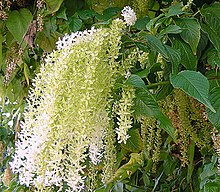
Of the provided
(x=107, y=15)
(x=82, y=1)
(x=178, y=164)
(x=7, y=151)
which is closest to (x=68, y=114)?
(x=107, y=15)

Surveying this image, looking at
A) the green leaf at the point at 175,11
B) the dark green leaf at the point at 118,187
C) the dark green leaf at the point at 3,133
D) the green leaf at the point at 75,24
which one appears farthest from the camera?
the dark green leaf at the point at 3,133

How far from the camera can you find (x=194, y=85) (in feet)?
1.91

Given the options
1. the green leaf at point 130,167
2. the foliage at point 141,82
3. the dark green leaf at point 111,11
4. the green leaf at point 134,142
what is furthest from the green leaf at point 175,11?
the green leaf at point 130,167

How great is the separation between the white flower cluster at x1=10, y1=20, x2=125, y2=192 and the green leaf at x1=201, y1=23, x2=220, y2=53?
196mm

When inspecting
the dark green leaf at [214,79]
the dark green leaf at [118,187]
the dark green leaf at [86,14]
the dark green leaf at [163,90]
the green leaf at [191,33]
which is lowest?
the dark green leaf at [118,187]

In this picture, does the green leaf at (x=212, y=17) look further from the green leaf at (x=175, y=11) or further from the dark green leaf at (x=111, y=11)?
the dark green leaf at (x=111, y=11)

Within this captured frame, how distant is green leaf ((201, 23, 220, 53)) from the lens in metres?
0.71

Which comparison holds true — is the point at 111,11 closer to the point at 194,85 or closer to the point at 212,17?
the point at 212,17

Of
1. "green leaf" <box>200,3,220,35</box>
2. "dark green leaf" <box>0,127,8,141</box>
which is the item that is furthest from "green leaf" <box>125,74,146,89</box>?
"dark green leaf" <box>0,127,8,141</box>

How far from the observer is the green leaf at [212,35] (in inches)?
28.0

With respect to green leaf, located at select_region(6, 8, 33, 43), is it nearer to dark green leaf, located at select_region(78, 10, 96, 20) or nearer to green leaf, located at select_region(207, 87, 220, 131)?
dark green leaf, located at select_region(78, 10, 96, 20)

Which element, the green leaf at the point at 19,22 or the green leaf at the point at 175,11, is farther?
the green leaf at the point at 19,22

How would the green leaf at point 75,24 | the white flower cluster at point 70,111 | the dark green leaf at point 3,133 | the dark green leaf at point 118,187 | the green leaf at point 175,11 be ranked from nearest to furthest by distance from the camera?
the white flower cluster at point 70,111
the green leaf at point 175,11
the green leaf at point 75,24
the dark green leaf at point 118,187
the dark green leaf at point 3,133

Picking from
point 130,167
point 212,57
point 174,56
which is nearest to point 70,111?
point 174,56
